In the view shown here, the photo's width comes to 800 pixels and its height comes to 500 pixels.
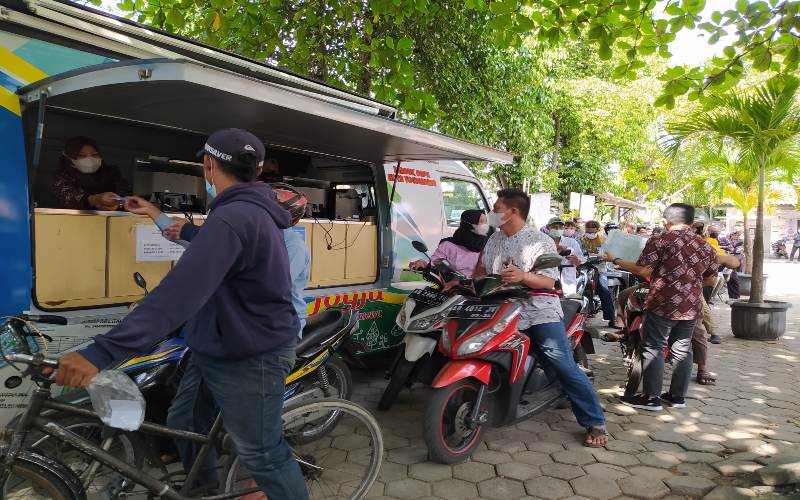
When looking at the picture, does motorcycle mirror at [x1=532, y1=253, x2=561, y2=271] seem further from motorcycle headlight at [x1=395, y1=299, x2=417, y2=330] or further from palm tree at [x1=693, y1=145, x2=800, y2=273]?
palm tree at [x1=693, y1=145, x2=800, y2=273]

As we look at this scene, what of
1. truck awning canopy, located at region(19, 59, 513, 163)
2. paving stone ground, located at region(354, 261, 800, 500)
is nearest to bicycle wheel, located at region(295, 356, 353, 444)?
paving stone ground, located at region(354, 261, 800, 500)

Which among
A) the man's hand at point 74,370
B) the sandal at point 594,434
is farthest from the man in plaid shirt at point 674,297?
the man's hand at point 74,370

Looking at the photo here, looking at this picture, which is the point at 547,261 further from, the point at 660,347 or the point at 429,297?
the point at 660,347

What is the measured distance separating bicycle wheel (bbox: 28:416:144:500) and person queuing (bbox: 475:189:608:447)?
7.94 feet

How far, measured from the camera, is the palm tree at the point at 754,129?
704cm

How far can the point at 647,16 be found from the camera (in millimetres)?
4754

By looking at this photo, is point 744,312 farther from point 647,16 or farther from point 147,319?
point 147,319

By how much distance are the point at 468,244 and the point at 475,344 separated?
179cm

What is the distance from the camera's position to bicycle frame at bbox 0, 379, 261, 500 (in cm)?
188

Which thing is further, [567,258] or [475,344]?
[567,258]

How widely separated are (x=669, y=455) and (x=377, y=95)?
494cm

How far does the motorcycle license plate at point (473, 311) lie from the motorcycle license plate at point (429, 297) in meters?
0.23

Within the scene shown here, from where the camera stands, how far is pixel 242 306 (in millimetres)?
1958

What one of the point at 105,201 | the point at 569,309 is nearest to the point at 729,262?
the point at 569,309
